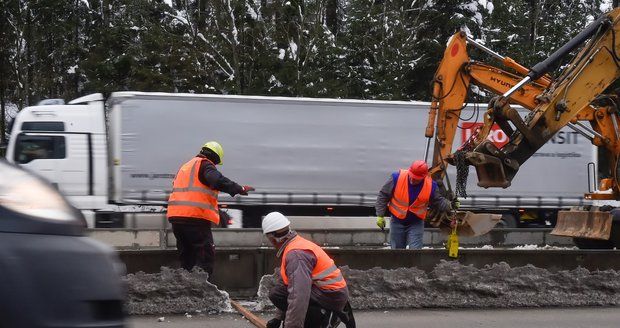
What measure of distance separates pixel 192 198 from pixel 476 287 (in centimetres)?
332

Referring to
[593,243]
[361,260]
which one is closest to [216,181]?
[361,260]

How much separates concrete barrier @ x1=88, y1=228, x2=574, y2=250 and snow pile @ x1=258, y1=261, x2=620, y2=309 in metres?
5.52

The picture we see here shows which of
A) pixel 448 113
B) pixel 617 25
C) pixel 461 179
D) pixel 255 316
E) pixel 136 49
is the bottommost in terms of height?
pixel 255 316

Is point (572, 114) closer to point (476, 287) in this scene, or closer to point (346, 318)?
point (476, 287)

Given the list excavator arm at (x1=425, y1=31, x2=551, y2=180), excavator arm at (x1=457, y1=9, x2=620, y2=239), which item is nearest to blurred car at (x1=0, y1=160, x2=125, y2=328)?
excavator arm at (x1=457, y1=9, x2=620, y2=239)

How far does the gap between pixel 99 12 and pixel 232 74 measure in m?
12.5

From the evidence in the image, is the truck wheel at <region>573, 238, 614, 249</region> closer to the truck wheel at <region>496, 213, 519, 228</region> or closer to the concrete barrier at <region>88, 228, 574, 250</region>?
the concrete barrier at <region>88, 228, 574, 250</region>

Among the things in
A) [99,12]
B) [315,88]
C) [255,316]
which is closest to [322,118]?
[255,316]

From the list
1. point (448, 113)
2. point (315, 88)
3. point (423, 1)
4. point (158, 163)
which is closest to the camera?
point (448, 113)

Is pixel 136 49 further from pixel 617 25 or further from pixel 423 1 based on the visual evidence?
pixel 617 25

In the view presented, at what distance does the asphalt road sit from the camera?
811cm

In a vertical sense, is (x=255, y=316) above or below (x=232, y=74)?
below

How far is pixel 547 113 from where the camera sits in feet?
38.4

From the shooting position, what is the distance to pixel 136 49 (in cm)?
3738
